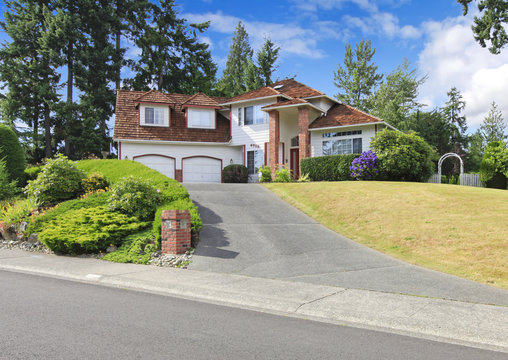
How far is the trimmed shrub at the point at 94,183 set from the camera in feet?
47.5

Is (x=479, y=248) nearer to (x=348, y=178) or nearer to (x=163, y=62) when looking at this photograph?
(x=348, y=178)

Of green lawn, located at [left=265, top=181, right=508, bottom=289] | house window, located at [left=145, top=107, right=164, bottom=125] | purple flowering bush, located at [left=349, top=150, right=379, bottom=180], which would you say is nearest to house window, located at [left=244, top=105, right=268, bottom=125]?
house window, located at [left=145, top=107, right=164, bottom=125]

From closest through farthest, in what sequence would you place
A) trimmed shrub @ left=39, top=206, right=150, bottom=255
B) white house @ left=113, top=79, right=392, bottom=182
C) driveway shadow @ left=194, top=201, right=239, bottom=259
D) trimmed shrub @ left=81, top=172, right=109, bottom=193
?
driveway shadow @ left=194, top=201, right=239, bottom=259, trimmed shrub @ left=39, top=206, right=150, bottom=255, trimmed shrub @ left=81, top=172, right=109, bottom=193, white house @ left=113, top=79, right=392, bottom=182

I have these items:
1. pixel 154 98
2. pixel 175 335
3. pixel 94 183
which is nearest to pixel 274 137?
pixel 154 98

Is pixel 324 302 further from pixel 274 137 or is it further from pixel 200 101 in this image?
pixel 200 101

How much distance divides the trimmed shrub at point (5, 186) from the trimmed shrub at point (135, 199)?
8158 mm

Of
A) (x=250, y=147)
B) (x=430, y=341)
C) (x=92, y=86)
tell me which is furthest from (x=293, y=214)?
(x=92, y=86)

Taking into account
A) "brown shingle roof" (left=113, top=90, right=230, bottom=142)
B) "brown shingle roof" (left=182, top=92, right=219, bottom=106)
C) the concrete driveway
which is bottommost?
the concrete driveway

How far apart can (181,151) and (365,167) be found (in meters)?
13.5

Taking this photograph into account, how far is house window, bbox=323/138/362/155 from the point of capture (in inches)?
955

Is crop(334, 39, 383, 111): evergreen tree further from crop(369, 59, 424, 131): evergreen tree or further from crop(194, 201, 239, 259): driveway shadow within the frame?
crop(194, 201, 239, 259): driveway shadow

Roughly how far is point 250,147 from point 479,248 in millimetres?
18878

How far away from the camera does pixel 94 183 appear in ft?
48.0

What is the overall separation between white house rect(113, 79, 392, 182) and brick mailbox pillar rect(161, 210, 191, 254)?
1557cm
